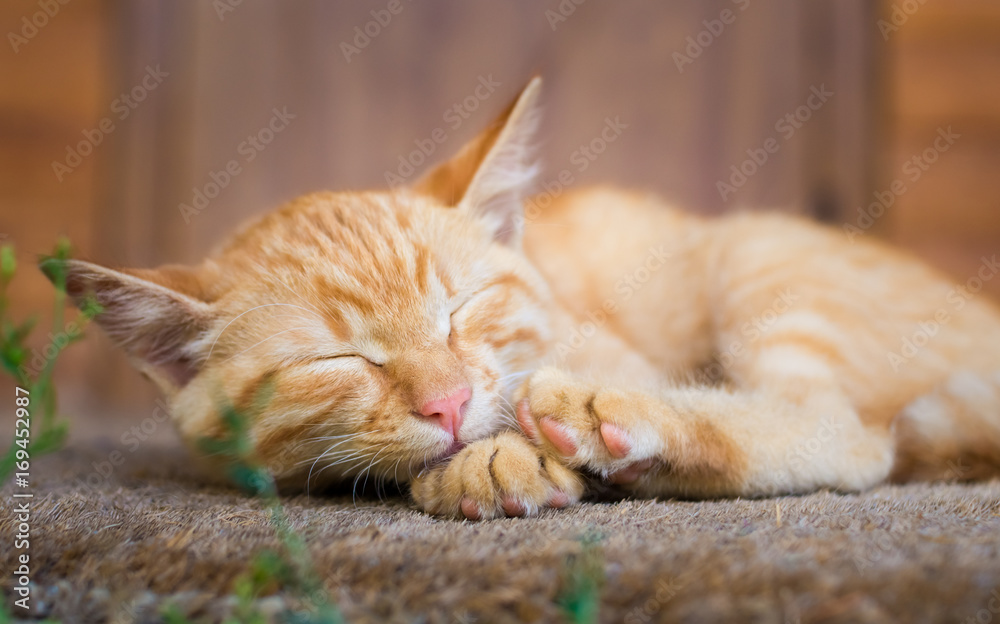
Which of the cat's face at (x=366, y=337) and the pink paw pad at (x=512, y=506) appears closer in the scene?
the pink paw pad at (x=512, y=506)

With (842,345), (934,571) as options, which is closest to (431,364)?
(934,571)

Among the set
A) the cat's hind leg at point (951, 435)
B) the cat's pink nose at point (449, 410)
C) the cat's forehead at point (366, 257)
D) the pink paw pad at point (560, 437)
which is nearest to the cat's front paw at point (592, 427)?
the pink paw pad at point (560, 437)

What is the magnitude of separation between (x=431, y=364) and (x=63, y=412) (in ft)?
7.50

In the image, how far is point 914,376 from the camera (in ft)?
4.71

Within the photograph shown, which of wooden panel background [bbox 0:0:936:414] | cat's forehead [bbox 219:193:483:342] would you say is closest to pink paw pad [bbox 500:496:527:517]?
cat's forehead [bbox 219:193:483:342]

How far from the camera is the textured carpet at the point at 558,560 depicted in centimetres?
67

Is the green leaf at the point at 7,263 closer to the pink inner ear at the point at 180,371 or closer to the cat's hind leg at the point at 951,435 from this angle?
the pink inner ear at the point at 180,371

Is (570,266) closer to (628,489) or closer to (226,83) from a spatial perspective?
(628,489)

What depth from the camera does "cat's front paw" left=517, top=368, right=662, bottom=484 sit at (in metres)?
1.02

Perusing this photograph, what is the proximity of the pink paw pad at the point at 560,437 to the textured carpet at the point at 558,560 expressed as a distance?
0.30 feet

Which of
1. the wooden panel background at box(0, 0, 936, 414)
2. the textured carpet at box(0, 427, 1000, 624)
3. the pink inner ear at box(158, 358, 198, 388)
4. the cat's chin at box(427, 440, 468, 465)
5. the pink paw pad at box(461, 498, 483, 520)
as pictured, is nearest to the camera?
the textured carpet at box(0, 427, 1000, 624)

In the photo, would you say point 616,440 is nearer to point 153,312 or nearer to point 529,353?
point 529,353

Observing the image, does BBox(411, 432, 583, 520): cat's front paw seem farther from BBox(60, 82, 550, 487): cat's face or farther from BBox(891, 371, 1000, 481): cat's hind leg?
BBox(891, 371, 1000, 481): cat's hind leg

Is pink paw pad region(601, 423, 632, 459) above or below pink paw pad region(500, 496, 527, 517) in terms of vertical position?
above
